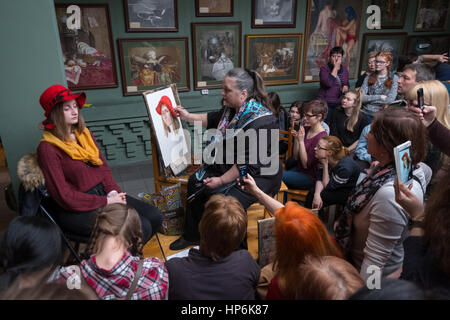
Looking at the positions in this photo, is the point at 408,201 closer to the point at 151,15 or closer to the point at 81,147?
the point at 81,147

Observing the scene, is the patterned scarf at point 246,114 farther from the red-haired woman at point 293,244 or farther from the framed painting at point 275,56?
the framed painting at point 275,56

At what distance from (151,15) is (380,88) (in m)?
3.57

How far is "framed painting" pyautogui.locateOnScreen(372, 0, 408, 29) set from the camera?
19.8ft

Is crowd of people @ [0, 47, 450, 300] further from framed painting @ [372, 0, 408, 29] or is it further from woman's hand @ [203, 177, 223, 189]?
framed painting @ [372, 0, 408, 29]

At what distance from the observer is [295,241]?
1.48 meters

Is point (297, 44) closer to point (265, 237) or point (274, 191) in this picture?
point (274, 191)

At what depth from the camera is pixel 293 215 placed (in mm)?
1511

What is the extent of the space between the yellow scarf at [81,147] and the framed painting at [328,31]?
458cm

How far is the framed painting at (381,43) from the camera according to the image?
620 cm

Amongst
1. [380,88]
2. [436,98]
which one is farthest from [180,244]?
[380,88]

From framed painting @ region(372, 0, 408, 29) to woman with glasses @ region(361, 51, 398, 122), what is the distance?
2142mm

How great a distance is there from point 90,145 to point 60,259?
1165mm

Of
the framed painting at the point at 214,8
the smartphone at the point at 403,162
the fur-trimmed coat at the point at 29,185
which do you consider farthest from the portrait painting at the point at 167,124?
the framed painting at the point at 214,8
